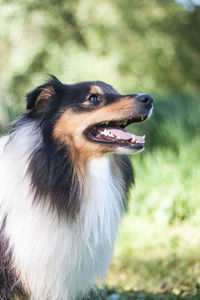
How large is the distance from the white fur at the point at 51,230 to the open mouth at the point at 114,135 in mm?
166

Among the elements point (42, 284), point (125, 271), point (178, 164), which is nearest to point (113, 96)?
point (42, 284)

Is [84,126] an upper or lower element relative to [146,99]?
lower

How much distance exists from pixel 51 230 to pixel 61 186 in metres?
0.30

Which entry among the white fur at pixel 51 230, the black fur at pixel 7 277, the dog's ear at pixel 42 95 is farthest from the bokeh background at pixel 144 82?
the black fur at pixel 7 277

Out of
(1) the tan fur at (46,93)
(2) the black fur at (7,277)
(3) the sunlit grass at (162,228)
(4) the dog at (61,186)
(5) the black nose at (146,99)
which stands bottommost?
(3) the sunlit grass at (162,228)

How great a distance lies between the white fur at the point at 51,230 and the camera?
2760mm

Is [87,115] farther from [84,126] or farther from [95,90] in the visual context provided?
[95,90]

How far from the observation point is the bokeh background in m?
4.68

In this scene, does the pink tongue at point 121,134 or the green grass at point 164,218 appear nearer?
the pink tongue at point 121,134

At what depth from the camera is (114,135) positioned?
2.94m

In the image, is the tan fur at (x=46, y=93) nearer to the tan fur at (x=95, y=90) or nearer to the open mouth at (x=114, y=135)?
the tan fur at (x=95, y=90)

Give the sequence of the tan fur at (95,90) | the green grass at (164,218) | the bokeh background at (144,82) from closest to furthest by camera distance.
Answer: the tan fur at (95,90) < the green grass at (164,218) < the bokeh background at (144,82)

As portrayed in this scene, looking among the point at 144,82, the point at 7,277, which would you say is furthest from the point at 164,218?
the point at 144,82

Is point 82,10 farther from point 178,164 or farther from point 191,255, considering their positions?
point 191,255
